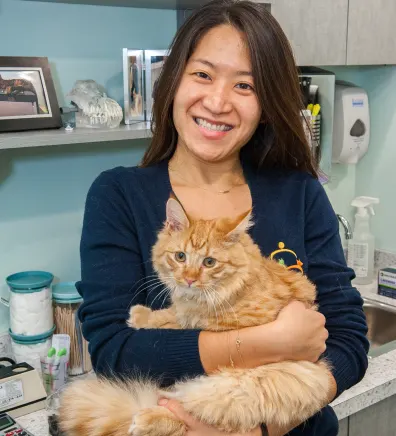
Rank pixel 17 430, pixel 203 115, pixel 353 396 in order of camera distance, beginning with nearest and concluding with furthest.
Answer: pixel 203 115 < pixel 17 430 < pixel 353 396

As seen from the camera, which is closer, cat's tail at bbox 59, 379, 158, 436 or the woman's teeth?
cat's tail at bbox 59, 379, 158, 436

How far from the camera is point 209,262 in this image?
3.59 ft

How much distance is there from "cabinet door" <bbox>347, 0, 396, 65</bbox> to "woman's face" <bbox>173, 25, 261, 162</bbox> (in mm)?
1194

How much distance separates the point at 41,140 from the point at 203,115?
2.18 feet

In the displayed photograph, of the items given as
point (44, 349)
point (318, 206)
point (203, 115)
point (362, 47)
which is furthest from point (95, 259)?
point (362, 47)

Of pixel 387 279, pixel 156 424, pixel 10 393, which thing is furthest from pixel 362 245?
pixel 156 424

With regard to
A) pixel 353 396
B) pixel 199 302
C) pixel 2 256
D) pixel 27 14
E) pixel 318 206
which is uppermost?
pixel 27 14

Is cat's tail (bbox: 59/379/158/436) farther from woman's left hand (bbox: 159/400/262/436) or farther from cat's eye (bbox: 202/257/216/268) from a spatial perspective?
cat's eye (bbox: 202/257/216/268)

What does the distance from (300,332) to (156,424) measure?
1.00ft

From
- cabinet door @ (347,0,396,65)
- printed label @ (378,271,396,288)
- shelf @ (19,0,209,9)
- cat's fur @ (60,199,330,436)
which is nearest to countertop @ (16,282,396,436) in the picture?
printed label @ (378,271,396,288)

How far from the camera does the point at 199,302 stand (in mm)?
1109

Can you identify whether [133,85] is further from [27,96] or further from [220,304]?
[220,304]

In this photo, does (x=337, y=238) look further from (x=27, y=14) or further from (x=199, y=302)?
(x=27, y=14)

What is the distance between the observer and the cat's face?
42.7 inches
